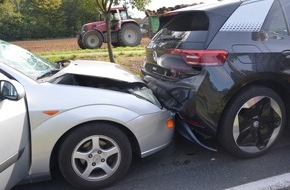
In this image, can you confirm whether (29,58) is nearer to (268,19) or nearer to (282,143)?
(268,19)

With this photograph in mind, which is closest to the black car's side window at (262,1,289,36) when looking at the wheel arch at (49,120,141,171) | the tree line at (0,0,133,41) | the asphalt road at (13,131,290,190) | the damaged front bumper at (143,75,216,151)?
the damaged front bumper at (143,75,216,151)

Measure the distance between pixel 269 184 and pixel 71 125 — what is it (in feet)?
6.08

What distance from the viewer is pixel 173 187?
3086 mm

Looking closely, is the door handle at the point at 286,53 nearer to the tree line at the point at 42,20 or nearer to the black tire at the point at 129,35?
the black tire at the point at 129,35

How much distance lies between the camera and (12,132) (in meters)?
2.57

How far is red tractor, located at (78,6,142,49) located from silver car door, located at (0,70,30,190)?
13.8m

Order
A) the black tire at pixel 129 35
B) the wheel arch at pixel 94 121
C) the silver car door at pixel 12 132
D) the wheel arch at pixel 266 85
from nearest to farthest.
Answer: the silver car door at pixel 12 132
the wheel arch at pixel 94 121
the wheel arch at pixel 266 85
the black tire at pixel 129 35

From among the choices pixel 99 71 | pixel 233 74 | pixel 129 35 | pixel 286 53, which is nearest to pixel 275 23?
pixel 286 53

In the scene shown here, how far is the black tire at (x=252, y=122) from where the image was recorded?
333 cm

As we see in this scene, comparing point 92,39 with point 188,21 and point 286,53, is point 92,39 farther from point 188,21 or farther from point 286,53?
point 286,53

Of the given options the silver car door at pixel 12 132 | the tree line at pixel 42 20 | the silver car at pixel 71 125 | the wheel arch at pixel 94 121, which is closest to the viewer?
the silver car door at pixel 12 132

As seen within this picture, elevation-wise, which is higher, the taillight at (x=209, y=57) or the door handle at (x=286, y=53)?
the taillight at (x=209, y=57)

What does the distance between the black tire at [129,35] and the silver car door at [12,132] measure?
46.1ft

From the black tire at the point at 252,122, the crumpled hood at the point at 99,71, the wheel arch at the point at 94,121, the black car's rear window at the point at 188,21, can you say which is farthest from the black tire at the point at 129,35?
the wheel arch at the point at 94,121
